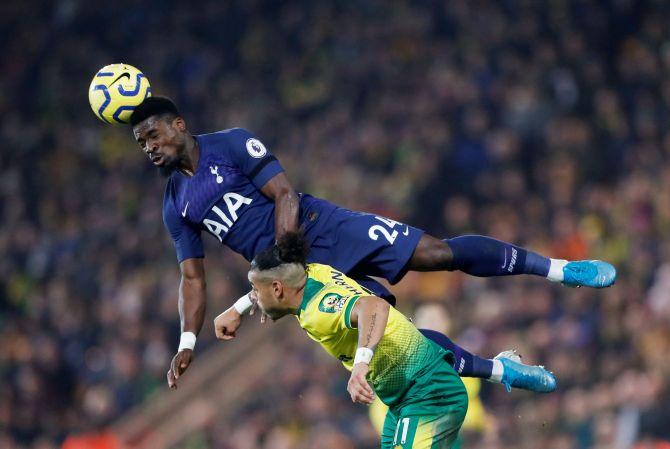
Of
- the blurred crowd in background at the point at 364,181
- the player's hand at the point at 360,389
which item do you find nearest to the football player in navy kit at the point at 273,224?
→ the player's hand at the point at 360,389

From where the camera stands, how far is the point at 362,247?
668 centimetres

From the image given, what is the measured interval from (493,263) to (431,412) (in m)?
1.14

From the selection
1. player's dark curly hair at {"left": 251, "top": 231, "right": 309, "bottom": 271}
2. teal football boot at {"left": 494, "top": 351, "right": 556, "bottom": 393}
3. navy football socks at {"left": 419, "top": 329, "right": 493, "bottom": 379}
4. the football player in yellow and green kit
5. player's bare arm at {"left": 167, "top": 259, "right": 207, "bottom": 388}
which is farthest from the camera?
player's bare arm at {"left": 167, "top": 259, "right": 207, "bottom": 388}

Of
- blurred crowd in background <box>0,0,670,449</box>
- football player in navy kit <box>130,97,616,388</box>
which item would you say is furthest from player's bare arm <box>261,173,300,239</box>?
blurred crowd in background <box>0,0,670,449</box>

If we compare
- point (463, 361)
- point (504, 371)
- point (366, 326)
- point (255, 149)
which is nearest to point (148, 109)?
point (255, 149)

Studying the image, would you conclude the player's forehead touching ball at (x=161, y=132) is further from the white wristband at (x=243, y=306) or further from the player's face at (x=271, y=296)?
the player's face at (x=271, y=296)

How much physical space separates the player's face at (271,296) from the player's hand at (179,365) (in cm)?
94

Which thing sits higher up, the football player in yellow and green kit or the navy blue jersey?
the navy blue jersey

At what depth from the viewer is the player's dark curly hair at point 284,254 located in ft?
19.1

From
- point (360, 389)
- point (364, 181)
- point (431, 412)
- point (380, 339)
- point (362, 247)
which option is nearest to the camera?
point (360, 389)

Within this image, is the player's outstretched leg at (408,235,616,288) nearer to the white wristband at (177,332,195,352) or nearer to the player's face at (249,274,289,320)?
the player's face at (249,274,289,320)

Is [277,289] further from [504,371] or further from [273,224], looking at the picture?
[504,371]

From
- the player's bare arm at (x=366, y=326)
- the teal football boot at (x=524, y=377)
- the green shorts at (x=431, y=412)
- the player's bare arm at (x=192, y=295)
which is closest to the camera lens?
the player's bare arm at (x=366, y=326)

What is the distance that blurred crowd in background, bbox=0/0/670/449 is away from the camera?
10633 millimetres
